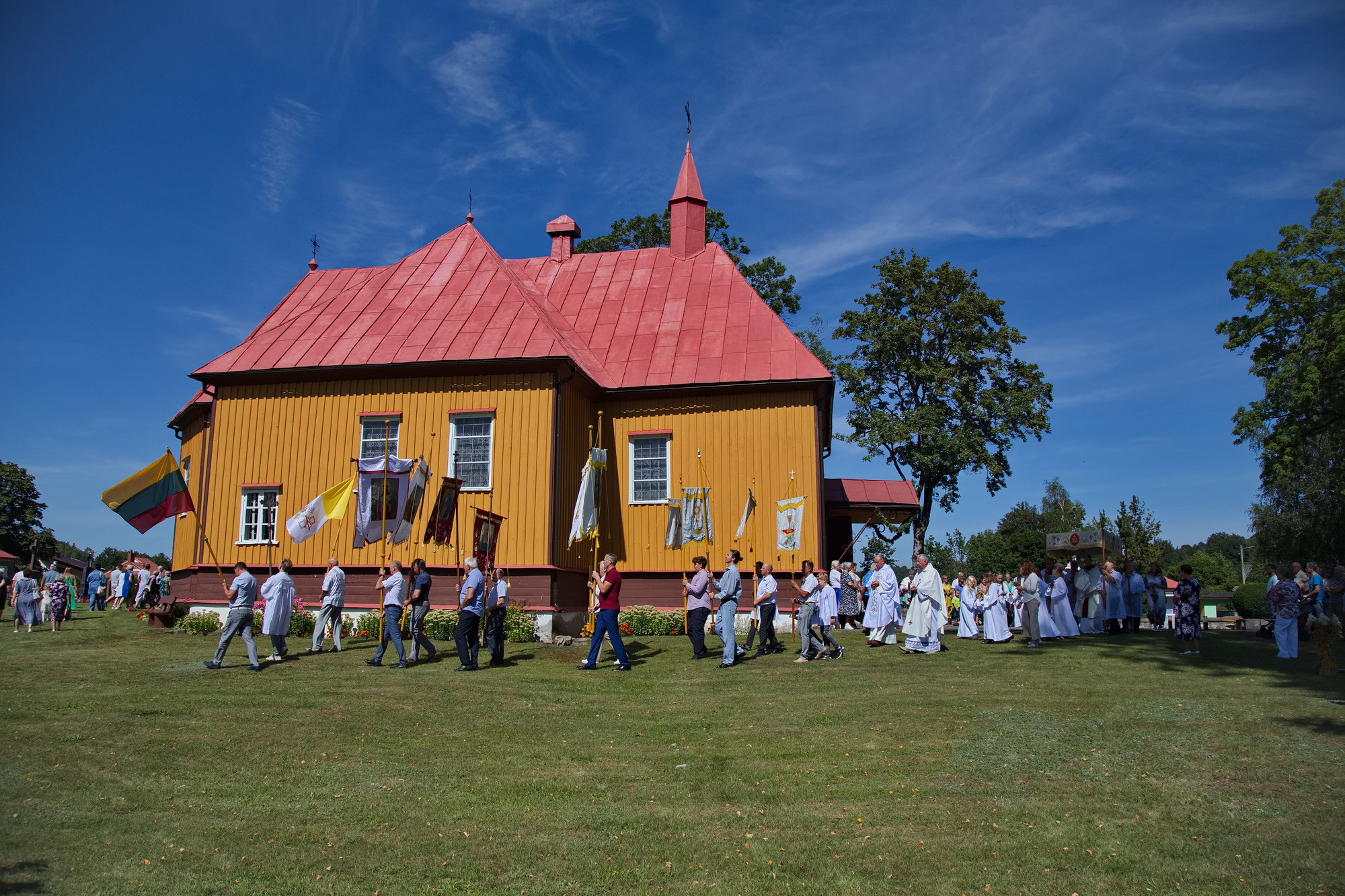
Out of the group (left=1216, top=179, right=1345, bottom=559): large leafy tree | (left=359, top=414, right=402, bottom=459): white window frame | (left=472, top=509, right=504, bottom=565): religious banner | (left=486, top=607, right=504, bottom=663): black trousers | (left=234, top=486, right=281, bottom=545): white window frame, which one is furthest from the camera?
(left=1216, top=179, right=1345, bottom=559): large leafy tree

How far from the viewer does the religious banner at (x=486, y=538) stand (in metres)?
16.7

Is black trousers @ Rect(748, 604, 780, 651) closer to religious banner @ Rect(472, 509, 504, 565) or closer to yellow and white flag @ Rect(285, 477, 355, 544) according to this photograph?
religious banner @ Rect(472, 509, 504, 565)

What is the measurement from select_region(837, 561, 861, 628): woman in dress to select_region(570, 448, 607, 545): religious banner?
20.6ft

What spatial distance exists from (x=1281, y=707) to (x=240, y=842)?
10896 millimetres

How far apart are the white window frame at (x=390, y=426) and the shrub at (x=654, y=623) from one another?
6.40 meters

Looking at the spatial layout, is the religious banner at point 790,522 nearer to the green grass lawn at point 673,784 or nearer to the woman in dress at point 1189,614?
the green grass lawn at point 673,784

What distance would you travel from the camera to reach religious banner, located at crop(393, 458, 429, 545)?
55.7 feet

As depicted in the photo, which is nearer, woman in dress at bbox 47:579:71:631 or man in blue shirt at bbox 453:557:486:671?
man in blue shirt at bbox 453:557:486:671

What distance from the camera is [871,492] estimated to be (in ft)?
91.6

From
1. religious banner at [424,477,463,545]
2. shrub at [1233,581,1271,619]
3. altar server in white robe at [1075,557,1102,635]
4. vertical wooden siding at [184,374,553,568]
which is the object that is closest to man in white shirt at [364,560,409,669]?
religious banner at [424,477,463,545]

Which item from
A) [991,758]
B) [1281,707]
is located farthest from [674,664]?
[1281,707]

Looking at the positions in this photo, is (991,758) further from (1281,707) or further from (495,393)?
(495,393)

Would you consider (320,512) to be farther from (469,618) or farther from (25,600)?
(25,600)

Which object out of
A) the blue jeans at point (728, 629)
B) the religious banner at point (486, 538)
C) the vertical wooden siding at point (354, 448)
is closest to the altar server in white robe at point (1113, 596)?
the blue jeans at point (728, 629)
